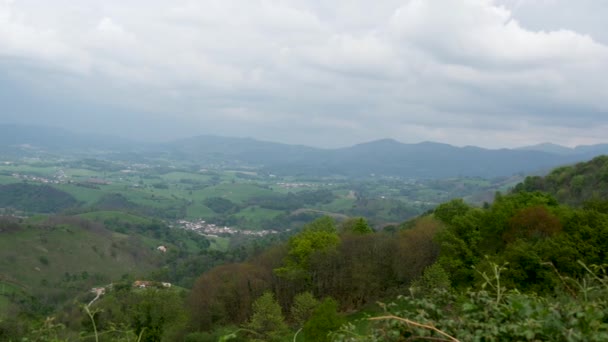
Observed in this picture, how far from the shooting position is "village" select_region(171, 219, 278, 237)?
424 feet

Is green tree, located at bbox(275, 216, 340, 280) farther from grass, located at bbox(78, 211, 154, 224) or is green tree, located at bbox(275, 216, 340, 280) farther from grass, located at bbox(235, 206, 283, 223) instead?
grass, located at bbox(235, 206, 283, 223)

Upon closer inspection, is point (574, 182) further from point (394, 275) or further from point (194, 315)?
point (194, 315)

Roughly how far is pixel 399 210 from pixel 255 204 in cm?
5512

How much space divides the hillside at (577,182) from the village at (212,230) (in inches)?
3180

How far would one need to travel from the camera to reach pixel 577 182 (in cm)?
5422

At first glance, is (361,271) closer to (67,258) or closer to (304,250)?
(304,250)

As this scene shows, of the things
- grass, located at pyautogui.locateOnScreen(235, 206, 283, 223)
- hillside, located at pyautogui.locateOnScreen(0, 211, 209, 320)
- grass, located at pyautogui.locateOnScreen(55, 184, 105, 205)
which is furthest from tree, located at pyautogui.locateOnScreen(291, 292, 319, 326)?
grass, located at pyautogui.locateOnScreen(55, 184, 105, 205)

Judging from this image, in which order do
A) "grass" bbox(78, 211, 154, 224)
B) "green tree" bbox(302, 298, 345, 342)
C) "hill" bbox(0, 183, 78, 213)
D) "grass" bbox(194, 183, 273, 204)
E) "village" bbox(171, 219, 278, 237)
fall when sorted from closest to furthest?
"green tree" bbox(302, 298, 345, 342) → "grass" bbox(78, 211, 154, 224) → "village" bbox(171, 219, 278, 237) → "hill" bbox(0, 183, 78, 213) → "grass" bbox(194, 183, 273, 204)

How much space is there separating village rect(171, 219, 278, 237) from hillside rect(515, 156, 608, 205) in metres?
80.8

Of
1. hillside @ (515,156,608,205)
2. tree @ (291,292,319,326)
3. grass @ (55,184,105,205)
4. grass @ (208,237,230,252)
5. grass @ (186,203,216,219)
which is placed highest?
hillside @ (515,156,608,205)

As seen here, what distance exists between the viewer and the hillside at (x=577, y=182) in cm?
4949

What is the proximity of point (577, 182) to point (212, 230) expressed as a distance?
329 ft

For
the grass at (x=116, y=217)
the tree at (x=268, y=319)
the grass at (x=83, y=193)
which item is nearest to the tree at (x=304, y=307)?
the tree at (x=268, y=319)

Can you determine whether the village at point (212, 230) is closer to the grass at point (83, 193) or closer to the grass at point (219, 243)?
the grass at point (219, 243)
